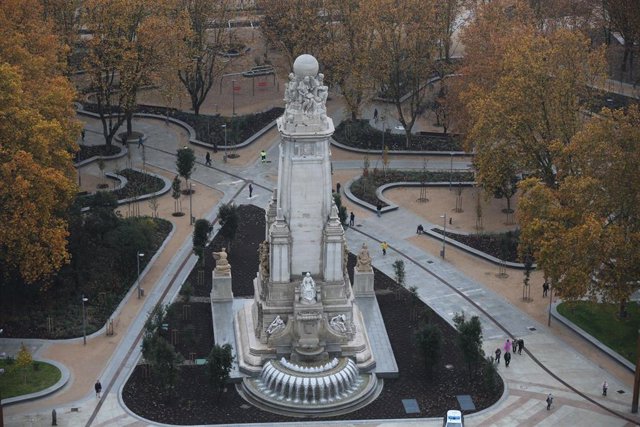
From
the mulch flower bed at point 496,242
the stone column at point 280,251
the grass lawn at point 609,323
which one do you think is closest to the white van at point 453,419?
the stone column at point 280,251

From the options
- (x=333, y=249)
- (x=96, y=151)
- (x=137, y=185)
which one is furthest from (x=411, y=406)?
(x=96, y=151)

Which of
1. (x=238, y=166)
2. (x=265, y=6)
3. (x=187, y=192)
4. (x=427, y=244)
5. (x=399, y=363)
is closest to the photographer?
(x=399, y=363)

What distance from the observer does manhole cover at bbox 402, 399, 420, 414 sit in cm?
7062

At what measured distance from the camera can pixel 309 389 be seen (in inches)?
2788

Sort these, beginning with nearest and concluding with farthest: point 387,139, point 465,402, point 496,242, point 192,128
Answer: point 465,402
point 496,242
point 387,139
point 192,128

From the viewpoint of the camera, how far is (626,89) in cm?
12662

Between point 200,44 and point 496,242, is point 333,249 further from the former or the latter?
point 200,44

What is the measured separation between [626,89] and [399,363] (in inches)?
2391

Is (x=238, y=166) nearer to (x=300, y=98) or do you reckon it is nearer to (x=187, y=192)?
(x=187, y=192)

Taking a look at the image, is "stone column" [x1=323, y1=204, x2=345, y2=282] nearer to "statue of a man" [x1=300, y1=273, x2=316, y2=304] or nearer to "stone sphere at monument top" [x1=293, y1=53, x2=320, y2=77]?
"statue of a man" [x1=300, y1=273, x2=316, y2=304]

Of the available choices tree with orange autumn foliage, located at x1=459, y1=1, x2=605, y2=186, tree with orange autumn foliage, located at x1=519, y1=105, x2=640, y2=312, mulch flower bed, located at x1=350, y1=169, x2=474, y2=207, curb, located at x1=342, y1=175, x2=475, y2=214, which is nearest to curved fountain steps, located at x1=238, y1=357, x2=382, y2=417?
tree with orange autumn foliage, located at x1=519, y1=105, x2=640, y2=312

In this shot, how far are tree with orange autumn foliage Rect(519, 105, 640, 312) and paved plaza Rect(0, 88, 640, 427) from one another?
178 inches

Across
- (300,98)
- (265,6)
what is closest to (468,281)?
(300,98)

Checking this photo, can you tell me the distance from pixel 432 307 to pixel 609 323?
11486mm
